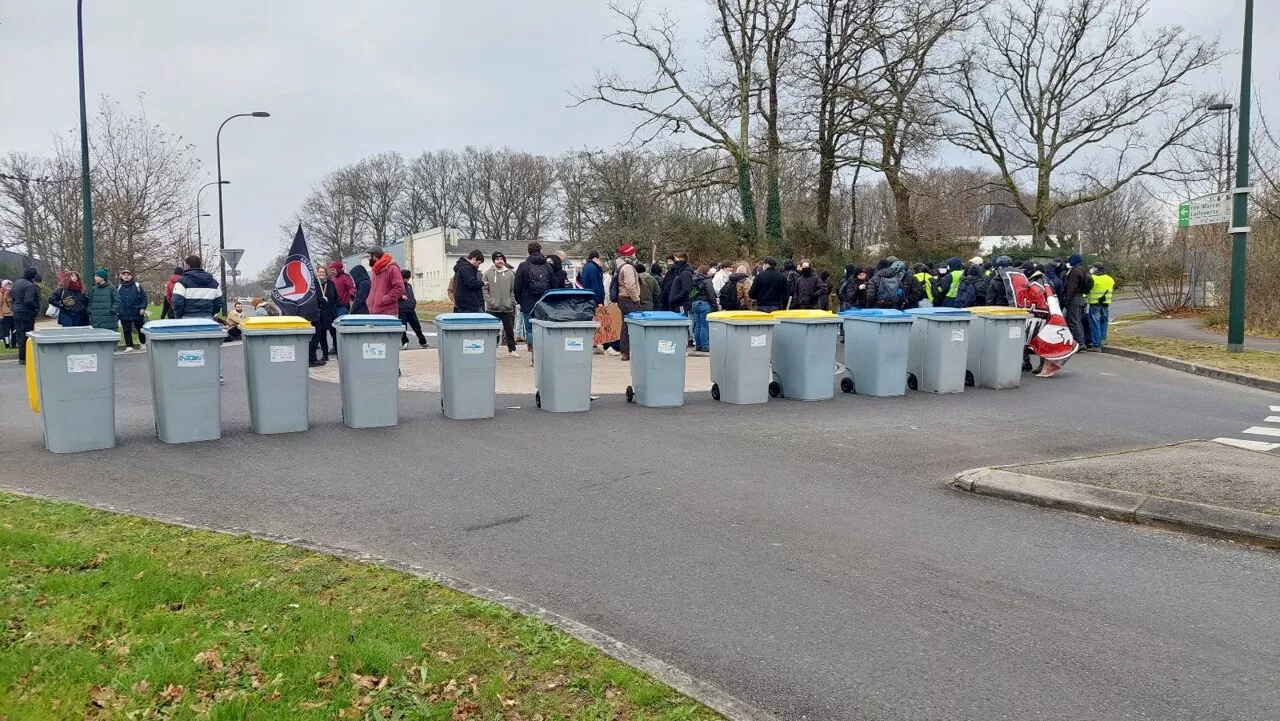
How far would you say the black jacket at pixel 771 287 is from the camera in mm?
16375

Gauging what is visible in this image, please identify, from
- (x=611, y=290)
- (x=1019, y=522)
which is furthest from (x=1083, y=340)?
(x=1019, y=522)

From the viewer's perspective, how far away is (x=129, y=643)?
4070 millimetres

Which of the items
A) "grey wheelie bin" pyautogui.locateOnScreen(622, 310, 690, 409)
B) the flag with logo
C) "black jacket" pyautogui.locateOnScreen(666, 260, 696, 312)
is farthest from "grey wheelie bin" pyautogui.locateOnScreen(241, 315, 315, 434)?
"black jacket" pyautogui.locateOnScreen(666, 260, 696, 312)

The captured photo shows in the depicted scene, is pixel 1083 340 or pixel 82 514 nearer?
pixel 82 514

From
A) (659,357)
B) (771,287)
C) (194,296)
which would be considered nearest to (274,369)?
(194,296)

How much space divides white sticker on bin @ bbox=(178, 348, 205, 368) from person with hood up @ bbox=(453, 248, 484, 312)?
6420mm

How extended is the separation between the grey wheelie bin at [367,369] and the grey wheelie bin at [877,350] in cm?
591

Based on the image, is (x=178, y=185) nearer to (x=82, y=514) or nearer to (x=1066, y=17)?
(x=82, y=514)

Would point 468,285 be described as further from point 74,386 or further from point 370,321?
point 74,386

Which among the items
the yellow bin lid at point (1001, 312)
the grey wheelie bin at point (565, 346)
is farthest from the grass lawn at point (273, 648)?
the yellow bin lid at point (1001, 312)

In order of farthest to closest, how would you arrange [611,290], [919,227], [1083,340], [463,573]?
[919,227] < [1083,340] < [611,290] < [463,573]

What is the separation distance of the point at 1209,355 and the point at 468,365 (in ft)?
46.1

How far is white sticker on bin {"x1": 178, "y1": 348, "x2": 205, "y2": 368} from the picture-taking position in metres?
8.82

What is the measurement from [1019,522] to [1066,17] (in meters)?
37.9
